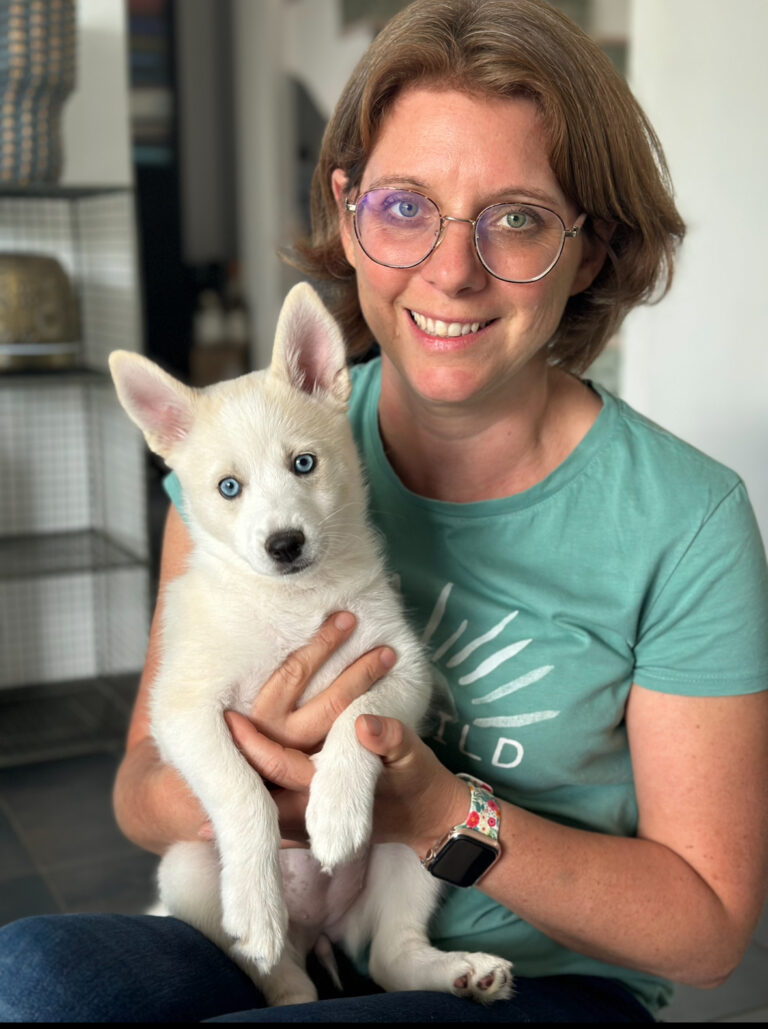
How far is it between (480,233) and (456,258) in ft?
0.16

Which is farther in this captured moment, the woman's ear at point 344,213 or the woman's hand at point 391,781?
the woman's ear at point 344,213

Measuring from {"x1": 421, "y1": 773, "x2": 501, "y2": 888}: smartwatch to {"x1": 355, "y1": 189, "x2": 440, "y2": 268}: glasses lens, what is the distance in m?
0.67

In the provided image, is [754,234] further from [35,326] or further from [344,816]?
[35,326]

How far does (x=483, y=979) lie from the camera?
4.21 ft

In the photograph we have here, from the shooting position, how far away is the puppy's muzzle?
50.5 inches

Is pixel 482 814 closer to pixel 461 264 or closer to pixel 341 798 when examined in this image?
pixel 341 798

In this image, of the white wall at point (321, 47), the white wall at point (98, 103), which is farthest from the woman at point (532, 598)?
the white wall at point (321, 47)

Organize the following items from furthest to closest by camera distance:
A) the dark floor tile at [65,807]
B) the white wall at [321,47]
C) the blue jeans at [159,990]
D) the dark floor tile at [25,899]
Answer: the white wall at [321,47], the dark floor tile at [65,807], the dark floor tile at [25,899], the blue jeans at [159,990]

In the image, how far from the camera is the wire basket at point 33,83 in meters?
3.05

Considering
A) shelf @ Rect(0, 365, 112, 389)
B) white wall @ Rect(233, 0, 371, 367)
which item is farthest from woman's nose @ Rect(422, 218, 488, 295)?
white wall @ Rect(233, 0, 371, 367)

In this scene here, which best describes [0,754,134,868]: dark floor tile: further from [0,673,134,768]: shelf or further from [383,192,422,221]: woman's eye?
[383,192,422,221]: woman's eye

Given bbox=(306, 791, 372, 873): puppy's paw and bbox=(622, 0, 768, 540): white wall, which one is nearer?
bbox=(306, 791, 372, 873): puppy's paw

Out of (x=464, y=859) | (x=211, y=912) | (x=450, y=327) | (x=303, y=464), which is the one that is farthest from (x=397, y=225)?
(x=211, y=912)

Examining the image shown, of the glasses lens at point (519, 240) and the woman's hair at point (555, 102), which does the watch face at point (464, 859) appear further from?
the woman's hair at point (555, 102)
